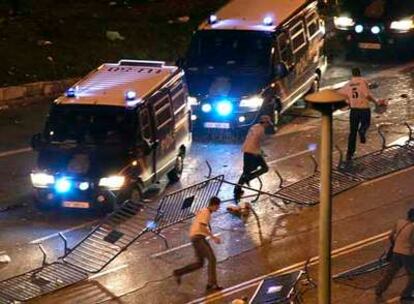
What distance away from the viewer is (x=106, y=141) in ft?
58.6

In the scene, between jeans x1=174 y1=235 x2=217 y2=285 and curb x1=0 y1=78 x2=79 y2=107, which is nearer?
jeans x1=174 y1=235 x2=217 y2=285

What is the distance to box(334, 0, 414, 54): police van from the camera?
96.2 feet

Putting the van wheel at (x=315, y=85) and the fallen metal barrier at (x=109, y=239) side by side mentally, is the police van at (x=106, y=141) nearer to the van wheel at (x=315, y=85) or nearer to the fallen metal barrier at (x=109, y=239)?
the fallen metal barrier at (x=109, y=239)

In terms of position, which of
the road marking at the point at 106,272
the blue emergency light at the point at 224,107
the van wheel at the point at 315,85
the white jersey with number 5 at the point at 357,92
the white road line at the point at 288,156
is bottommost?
the white road line at the point at 288,156

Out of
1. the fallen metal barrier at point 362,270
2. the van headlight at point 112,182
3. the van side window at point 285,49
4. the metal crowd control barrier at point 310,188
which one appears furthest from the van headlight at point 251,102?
the fallen metal barrier at point 362,270

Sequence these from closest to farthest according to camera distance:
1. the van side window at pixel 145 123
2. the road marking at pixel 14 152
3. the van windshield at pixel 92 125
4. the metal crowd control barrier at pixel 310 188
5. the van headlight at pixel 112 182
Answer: the van headlight at pixel 112 182, the van windshield at pixel 92 125, the van side window at pixel 145 123, the metal crowd control barrier at pixel 310 188, the road marking at pixel 14 152

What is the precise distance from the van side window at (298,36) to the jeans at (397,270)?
10501 mm

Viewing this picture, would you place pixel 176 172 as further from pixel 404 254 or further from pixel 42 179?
pixel 404 254

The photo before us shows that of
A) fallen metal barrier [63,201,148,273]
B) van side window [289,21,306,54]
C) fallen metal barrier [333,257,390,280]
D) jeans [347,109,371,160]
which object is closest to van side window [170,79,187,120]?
fallen metal barrier [63,201,148,273]

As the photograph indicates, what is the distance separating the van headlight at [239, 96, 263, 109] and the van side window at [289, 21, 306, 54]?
213cm

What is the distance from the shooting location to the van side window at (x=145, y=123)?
18.0 meters

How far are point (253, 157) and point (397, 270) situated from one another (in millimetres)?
5088

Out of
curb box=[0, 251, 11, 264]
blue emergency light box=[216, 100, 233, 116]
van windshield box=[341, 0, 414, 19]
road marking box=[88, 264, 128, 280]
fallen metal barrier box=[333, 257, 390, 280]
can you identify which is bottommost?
road marking box=[88, 264, 128, 280]

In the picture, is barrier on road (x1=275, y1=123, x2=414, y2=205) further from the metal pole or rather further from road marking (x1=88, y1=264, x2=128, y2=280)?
the metal pole
